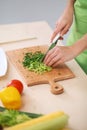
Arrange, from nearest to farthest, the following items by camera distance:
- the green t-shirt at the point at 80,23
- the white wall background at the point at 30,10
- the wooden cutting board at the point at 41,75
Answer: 1. the wooden cutting board at the point at 41,75
2. the green t-shirt at the point at 80,23
3. the white wall background at the point at 30,10

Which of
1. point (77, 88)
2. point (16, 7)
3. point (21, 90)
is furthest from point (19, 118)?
point (16, 7)

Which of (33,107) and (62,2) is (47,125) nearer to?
(33,107)

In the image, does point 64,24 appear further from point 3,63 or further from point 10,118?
point 10,118

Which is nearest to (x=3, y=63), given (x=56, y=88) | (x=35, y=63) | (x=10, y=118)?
(x=35, y=63)

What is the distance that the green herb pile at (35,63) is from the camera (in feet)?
3.37

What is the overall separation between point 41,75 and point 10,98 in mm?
200

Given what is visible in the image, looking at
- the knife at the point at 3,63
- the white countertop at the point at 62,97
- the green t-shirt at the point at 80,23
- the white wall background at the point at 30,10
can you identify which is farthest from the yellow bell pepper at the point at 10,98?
the white wall background at the point at 30,10

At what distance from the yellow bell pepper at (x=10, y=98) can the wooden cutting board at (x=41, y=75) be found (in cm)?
11

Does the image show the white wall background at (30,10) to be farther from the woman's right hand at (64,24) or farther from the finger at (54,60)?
the finger at (54,60)

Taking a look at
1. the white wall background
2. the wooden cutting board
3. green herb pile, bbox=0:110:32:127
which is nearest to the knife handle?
the wooden cutting board

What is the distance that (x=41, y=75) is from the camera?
39.4 inches

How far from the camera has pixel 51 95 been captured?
926mm

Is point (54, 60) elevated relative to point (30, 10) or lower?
lower

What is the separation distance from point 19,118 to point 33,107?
5.6 inches
